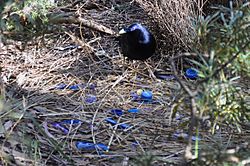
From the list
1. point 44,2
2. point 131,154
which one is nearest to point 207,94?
point 131,154

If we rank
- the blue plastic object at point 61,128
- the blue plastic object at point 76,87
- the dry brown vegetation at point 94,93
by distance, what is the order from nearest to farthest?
the dry brown vegetation at point 94,93 → the blue plastic object at point 61,128 → the blue plastic object at point 76,87

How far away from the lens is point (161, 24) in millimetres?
2748

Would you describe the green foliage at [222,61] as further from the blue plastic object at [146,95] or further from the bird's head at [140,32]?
the bird's head at [140,32]

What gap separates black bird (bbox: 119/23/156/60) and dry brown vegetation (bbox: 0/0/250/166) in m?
0.06

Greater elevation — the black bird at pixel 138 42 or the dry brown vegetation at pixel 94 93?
the black bird at pixel 138 42

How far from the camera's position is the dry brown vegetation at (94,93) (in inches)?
68.7

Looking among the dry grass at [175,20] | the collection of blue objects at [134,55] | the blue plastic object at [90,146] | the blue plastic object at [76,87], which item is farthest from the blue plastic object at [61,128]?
the dry grass at [175,20]

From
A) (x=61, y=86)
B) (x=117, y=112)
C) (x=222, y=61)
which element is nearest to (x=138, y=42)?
(x=61, y=86)

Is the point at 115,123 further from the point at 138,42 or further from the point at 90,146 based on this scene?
the point at 138,42

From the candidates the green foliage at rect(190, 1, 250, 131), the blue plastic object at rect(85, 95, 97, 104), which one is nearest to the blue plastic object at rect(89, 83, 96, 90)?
the blue plastic object at rect(85, 95, 97, 104)

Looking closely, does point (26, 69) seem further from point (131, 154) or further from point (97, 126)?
point (131, 154)

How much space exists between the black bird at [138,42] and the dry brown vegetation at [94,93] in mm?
60

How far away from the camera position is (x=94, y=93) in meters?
2.34

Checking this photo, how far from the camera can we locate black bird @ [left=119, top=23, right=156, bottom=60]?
267cm
